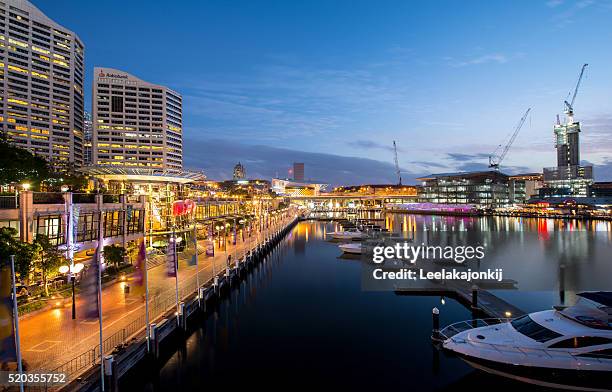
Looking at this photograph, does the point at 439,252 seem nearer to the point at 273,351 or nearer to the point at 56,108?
the point at 273,351

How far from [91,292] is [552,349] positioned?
2041 centimetres

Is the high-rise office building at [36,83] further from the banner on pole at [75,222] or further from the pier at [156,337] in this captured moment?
the pier at [156,337]

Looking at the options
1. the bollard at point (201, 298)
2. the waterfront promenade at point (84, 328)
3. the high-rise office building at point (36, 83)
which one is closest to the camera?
the waterfront promenade at point (84, 328)

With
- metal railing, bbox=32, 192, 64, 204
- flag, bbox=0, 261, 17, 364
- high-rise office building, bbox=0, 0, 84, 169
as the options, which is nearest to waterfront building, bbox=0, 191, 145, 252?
metal railing, bbox=32, 192, 64, 204

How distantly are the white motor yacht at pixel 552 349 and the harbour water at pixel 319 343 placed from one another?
95.1 inches

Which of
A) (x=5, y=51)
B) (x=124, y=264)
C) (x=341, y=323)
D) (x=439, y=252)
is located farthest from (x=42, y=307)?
(x=5, y=51)

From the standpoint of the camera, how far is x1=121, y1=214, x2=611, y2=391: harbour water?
21.3 metres

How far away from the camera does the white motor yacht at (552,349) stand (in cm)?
1683

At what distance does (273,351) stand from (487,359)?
1300 centimetres

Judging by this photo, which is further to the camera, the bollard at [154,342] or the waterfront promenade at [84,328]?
the bollard at [154,342]

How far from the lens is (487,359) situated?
18266 millimetres

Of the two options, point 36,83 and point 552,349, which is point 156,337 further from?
point 36,83

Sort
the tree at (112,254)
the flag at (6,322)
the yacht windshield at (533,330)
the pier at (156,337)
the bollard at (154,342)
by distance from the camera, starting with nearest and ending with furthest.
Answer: the flag at (6,322) < the pier at (156,337) < the yacht windshield at (533,330) < the bollard at (154,342) < the tree at (112,254)

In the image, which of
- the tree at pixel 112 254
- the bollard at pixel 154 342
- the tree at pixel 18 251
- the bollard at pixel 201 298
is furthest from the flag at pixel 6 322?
the tree at pixel 112 254
